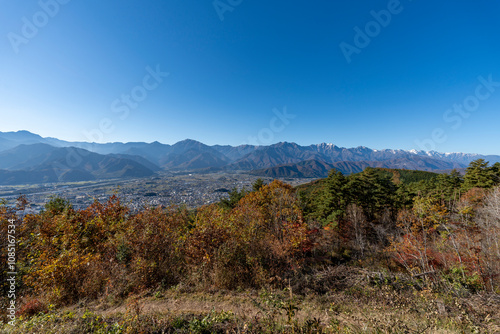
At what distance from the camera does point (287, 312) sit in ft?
13.7

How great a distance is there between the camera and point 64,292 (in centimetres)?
729

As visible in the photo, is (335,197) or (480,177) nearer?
(480,177)

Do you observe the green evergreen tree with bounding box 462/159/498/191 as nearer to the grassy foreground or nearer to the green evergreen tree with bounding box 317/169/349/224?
the green evergreen tree with bounding box 317/169/349/224

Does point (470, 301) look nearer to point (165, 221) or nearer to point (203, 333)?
point (203, 333)

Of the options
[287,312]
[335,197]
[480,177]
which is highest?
[480,177]

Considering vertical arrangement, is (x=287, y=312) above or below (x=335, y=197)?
above

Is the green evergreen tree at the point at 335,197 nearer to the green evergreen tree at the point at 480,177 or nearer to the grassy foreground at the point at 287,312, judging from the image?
the green evergreen tree at the point at 480,177

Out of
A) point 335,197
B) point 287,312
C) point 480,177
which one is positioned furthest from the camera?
point 335,197

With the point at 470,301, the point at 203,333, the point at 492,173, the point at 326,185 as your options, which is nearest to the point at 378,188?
the point at 326,185

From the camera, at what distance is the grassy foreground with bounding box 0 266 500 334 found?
14.5 feet

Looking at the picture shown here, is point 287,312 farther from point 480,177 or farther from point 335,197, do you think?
point 480,177

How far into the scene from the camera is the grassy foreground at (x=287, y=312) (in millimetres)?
4435

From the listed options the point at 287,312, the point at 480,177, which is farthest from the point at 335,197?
the point at 287,312

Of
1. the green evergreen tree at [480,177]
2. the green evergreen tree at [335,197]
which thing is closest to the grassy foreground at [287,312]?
the green evergreen tree at [335,197]
